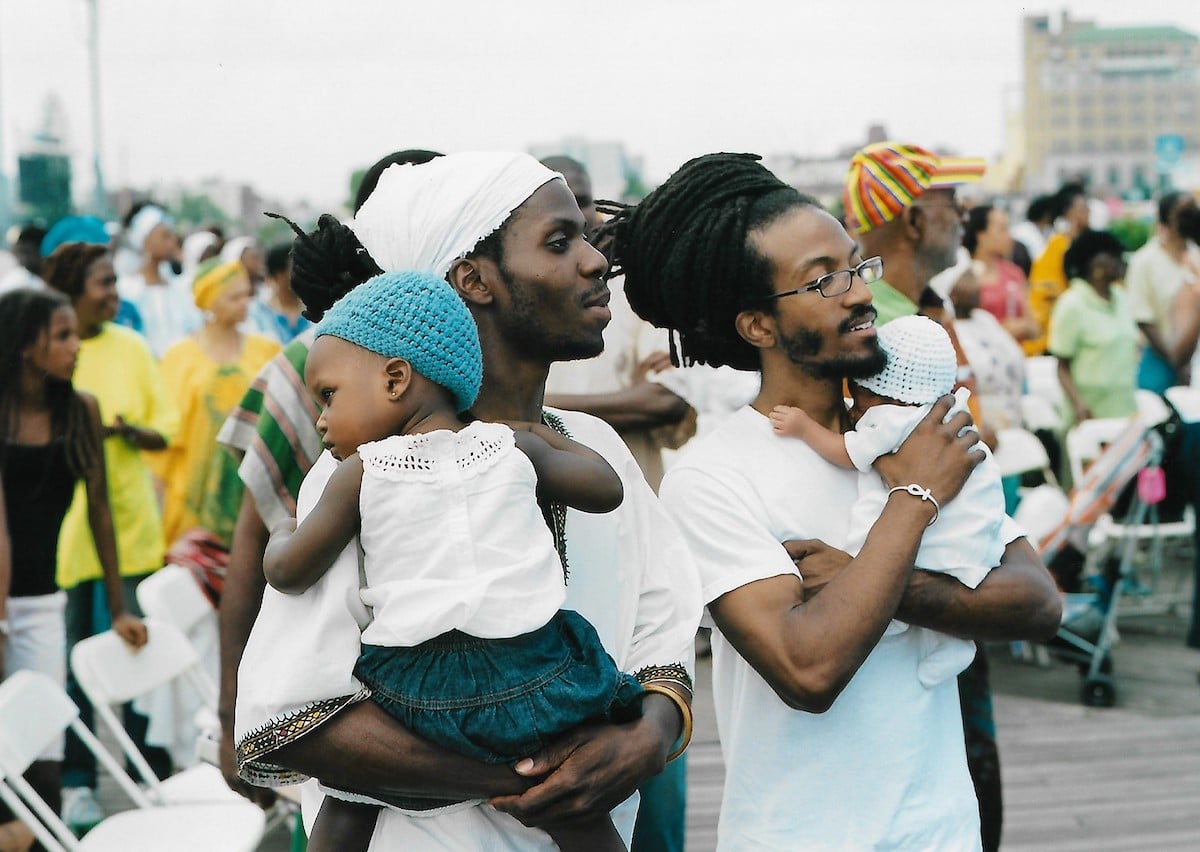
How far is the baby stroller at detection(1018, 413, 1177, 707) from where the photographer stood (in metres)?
6.24

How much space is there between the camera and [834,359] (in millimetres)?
2221

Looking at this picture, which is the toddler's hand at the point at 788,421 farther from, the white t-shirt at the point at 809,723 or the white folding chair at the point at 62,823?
the white folding chair at the point at 62,823

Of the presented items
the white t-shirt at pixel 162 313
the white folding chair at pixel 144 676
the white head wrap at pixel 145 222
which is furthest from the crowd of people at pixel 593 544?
the white head wrap at pixel 145 222

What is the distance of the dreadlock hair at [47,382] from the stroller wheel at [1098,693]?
4333 mm

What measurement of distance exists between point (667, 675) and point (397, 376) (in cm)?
54

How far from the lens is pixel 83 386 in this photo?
228 inches

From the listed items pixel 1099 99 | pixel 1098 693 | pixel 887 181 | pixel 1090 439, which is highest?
pixel 887 181

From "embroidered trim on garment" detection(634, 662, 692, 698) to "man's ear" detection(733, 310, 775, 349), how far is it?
0.58 meters

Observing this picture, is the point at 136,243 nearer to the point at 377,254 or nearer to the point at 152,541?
the point at 152,541

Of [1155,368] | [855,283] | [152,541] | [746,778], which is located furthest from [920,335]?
[1155,368]

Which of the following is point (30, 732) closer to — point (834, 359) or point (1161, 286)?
point (834, 359)

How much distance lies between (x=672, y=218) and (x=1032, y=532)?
4.31 m

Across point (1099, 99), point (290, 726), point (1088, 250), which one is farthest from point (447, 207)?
point (1099, 99)

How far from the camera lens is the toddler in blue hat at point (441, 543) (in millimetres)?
1669
